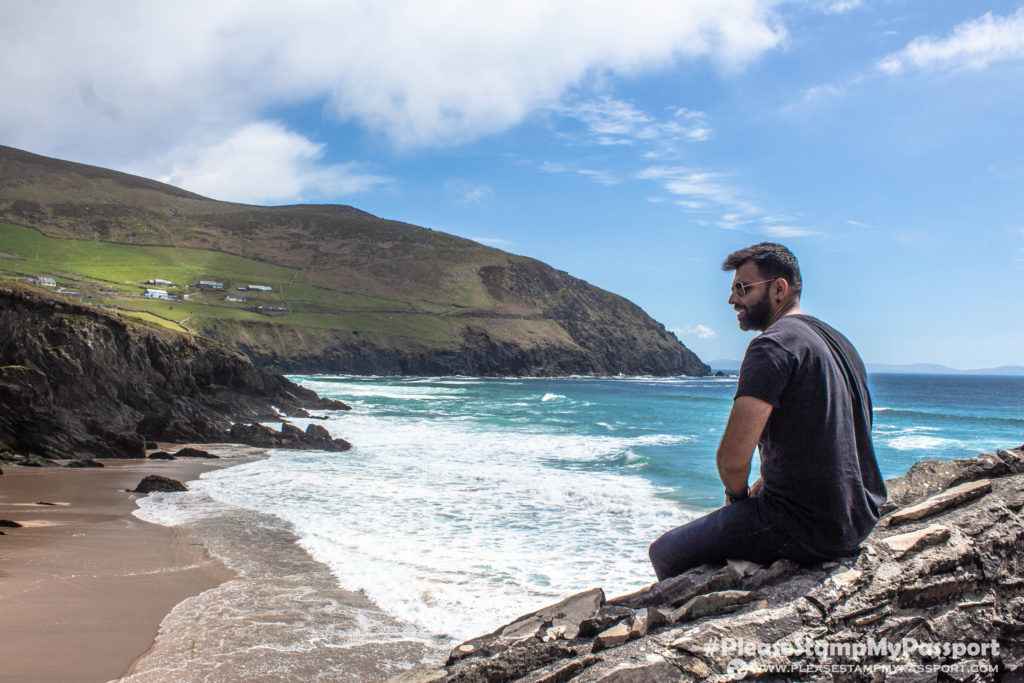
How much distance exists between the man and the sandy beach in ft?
17.4

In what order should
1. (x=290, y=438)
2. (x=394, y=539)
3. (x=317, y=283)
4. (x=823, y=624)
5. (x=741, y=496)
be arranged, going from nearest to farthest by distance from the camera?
1. (x=823, y=624)
2. (x=741, y=496)
3. (x=394, y=539)
4. (x=290, y=438)
5. (x=317, y=283)

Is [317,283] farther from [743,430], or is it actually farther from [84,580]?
[743,430]

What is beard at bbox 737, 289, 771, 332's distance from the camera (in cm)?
318

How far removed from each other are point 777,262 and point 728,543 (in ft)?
4.35

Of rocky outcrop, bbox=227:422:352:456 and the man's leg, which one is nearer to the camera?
the man's leg

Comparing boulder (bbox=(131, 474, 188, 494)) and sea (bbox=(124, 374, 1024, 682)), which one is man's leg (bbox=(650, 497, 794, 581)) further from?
boulder (bbox=(131, 474, 188, 494))

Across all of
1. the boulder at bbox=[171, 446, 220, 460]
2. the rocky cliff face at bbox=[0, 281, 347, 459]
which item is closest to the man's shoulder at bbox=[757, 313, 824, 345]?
the rocky cliff face at bbox=[0, 281, 347, 459]

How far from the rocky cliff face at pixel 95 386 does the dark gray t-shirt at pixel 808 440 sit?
18.9 metres

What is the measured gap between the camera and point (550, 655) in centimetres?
291

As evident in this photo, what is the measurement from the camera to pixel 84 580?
25.8ft

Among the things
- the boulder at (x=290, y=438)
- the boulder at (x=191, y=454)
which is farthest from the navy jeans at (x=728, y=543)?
the boulder at (x=290, y=438)

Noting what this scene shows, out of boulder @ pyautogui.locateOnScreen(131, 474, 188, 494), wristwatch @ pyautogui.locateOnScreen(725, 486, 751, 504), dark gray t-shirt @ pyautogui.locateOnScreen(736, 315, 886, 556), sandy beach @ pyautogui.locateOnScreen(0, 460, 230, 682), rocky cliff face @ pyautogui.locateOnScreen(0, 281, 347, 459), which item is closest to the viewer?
dark gray t-shirt @ pyautogui.locateOnScreen(736, 315, 886, 556)

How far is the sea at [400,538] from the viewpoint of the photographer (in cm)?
624

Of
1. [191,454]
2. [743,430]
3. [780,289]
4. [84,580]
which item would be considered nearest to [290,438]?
[191,454]
